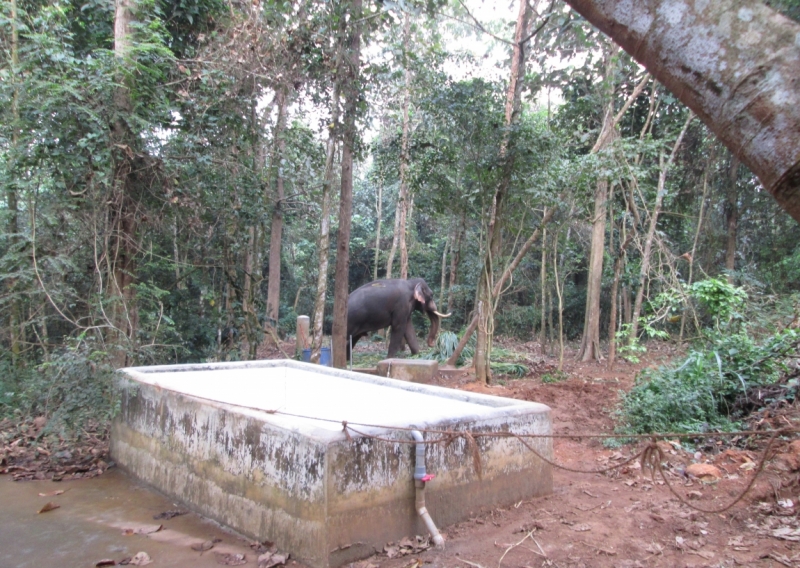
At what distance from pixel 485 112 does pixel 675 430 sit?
5073 mm

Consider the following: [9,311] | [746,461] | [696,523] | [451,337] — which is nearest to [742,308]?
[746,461]

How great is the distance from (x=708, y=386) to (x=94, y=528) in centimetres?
584

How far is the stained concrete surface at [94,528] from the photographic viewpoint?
380 centimetres

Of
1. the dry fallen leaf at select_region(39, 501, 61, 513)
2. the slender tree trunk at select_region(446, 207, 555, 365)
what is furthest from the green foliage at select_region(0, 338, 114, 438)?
the slender tree trunk at select_region(446, 207, 555, 365)

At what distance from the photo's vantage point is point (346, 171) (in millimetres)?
9148

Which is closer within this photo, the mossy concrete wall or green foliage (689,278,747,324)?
the mossy concrete wall

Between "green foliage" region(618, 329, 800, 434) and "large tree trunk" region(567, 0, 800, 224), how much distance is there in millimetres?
5006

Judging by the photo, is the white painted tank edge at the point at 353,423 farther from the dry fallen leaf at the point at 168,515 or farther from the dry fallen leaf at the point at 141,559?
Answer: the dry fallen leaf at the point at 141,559

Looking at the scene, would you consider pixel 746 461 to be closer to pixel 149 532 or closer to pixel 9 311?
pixel 149 532

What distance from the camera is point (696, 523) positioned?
4039 millimetres

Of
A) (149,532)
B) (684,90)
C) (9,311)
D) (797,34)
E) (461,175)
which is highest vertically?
(461,175)

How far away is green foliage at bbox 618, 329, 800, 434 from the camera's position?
6086mm

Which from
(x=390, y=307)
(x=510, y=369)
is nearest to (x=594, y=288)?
(x=510, y=369)

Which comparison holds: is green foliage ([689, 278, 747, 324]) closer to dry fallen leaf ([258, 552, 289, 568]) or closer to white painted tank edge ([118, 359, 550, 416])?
white painted tank edge ([118, 359, 550, 416])
